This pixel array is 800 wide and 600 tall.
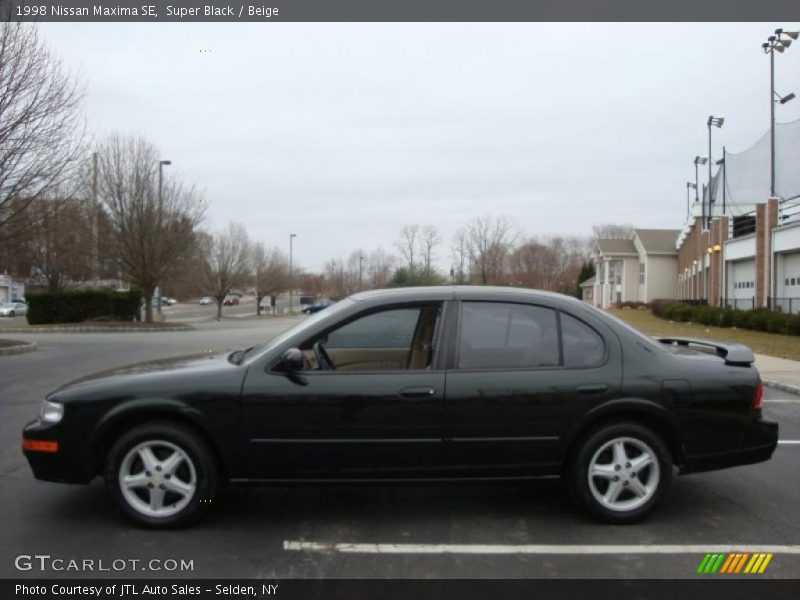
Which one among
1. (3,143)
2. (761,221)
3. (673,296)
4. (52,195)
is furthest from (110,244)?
(673,296)

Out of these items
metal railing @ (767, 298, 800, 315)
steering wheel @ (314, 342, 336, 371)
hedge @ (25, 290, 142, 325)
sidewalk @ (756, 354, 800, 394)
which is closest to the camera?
steering wheel @ (314, 342, 336, 371)

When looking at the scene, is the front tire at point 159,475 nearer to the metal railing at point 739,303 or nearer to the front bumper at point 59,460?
the front bumper at point 59,460

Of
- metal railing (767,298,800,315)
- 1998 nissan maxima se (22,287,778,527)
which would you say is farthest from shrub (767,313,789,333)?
1998 nissan maxima se (22,287,778,527)

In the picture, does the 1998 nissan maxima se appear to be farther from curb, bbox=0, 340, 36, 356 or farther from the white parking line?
curb, bbox=0, 340, 36, 356

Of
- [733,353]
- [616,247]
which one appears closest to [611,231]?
[616,247]

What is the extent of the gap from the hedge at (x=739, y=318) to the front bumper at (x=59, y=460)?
25.4 m

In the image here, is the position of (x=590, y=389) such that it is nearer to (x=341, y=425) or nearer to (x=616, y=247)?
(x=341, y=425)

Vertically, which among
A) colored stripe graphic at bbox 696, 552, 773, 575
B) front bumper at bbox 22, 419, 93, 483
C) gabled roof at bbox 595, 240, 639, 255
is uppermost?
gabled roof at bbox 595, 240, 639, 255

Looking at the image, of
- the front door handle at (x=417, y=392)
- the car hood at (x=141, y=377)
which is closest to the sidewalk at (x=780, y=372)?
the front door handle at (x=417, y=392)

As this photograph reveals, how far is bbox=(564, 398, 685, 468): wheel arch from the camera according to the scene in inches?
166

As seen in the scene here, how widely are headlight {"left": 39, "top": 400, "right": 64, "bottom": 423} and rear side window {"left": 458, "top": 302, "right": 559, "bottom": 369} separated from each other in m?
2.60

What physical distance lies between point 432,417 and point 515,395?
0.56 meters

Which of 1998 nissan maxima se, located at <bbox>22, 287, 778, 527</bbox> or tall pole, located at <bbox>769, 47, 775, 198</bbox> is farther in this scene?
tall pole, located at <bbox>769, 47, 775, 198</bbox>

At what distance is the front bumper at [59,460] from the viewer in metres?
4.12
